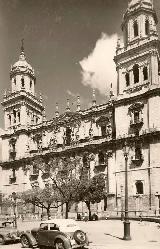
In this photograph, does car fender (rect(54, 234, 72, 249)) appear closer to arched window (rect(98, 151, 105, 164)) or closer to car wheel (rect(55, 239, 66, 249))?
car wheel (rect(55, 239, 66, 249))

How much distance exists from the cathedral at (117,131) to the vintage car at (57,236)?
21.3 meters

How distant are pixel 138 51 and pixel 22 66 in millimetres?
22491

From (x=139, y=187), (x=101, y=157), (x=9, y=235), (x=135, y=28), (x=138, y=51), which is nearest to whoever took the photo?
(x=9, y=235)

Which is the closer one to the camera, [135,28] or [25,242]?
[25,242]

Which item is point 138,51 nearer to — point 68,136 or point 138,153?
point 138,153

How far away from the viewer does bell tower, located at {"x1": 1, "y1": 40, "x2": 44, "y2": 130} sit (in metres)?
60.1

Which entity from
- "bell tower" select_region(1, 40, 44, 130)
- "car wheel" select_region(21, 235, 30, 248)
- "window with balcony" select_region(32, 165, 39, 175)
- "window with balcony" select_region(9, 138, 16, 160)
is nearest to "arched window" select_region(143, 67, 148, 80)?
"window with balcony" select_region(32, 165, 39, 175)

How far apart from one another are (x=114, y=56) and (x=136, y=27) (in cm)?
504

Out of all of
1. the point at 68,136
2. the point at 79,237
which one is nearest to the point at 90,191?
the point at 68,136

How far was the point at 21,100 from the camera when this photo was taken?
60125mm

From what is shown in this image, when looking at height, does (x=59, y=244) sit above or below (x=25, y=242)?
above

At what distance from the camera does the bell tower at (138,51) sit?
4628cm

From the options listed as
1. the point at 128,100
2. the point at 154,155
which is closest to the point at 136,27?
the point at 128,100

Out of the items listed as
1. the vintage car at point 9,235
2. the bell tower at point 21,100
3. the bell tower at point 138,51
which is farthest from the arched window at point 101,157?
the vintage car at point 9,235
